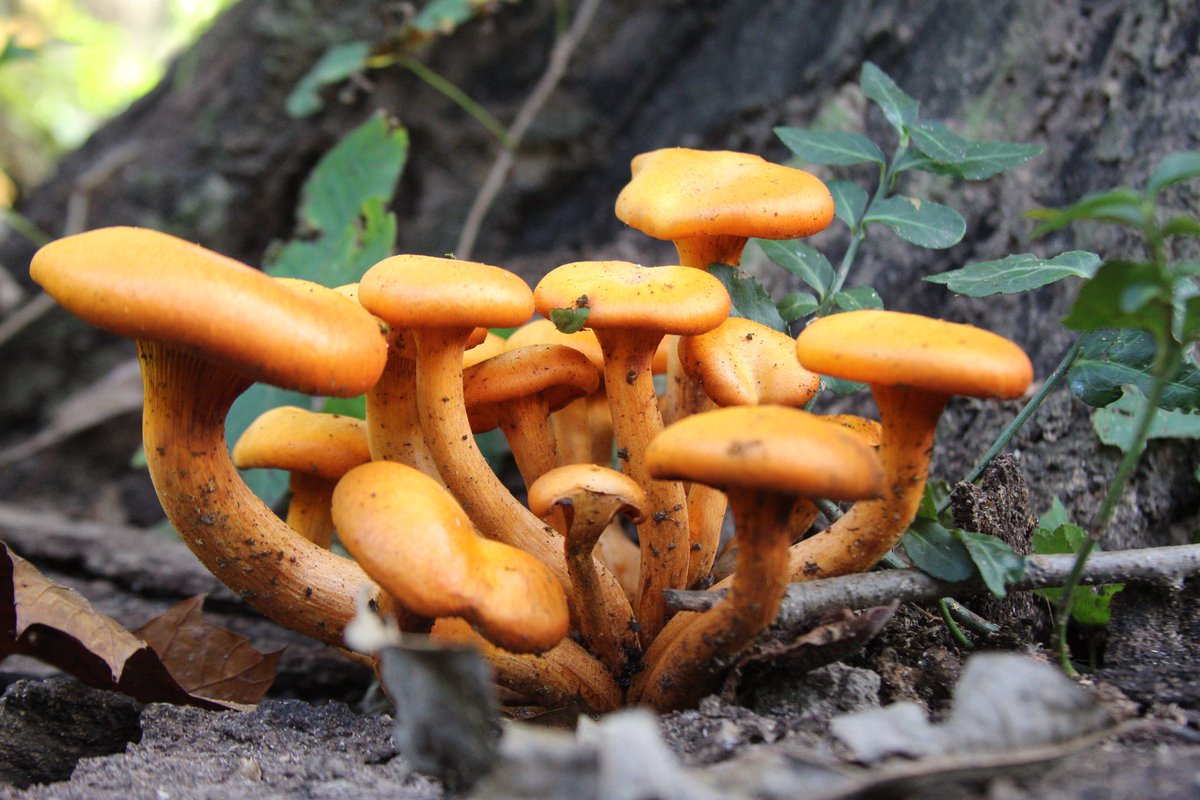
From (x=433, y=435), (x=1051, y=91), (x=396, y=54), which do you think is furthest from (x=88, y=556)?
(x=1051, y=91)

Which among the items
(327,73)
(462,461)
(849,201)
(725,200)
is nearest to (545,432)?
(462,461)

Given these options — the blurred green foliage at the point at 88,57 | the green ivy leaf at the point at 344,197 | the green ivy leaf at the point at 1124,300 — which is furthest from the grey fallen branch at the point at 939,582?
the blurred green foliage at the point at 88,57

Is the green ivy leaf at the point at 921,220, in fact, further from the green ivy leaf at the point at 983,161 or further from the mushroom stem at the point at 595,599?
the mushroom stem at the point at 595,599

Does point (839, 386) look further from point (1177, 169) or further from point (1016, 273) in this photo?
point (1177, 169)

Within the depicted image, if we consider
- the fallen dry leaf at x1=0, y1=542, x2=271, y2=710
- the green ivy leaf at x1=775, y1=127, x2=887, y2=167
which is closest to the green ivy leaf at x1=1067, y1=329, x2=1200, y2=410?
the green ivy leaf at x1=775, y1=127, x2=887, y2=167

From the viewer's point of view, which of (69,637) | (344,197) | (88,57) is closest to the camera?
(69,637)

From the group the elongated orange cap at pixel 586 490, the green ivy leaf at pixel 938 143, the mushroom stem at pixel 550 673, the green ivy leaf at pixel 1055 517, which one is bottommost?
the mushroom stem at pixel 550 673
